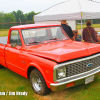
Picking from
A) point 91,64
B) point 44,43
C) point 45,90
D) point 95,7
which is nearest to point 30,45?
point 44,43

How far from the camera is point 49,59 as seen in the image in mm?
3072

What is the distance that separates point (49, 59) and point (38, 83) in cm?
81

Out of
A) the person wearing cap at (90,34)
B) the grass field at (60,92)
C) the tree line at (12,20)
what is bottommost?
the grass field at (60,92)

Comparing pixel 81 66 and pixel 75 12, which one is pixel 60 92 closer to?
pixel 81 66

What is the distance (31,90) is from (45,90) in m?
0.78

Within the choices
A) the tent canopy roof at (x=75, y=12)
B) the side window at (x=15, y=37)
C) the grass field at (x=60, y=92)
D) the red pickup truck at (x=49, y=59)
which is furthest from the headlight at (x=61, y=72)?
the tent canopy roof at (x=75, y=12)

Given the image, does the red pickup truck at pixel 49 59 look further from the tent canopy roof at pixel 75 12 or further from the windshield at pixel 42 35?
the tent canopy roof at pixel 75 12

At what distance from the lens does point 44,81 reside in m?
3.10

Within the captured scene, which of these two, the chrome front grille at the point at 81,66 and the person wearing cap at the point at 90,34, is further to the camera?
the person wearing cap at the point at 90,34

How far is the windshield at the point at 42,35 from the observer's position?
13.1 feet

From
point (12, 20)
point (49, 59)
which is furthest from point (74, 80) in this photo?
point (12, 20)

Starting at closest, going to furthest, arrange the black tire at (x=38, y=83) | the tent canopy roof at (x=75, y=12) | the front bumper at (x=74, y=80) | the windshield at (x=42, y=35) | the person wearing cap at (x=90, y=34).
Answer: the front bumper at (x=74, y=80) → the black tire at (x=38, y=83) → the windshield at (x=42, y=35) → the tent canopy roof at (x=75, y=12) → the person wearing cap at (x=90, y=34)

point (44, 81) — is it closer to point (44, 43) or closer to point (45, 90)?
point (45, 90)

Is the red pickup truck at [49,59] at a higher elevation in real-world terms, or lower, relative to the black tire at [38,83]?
higher
